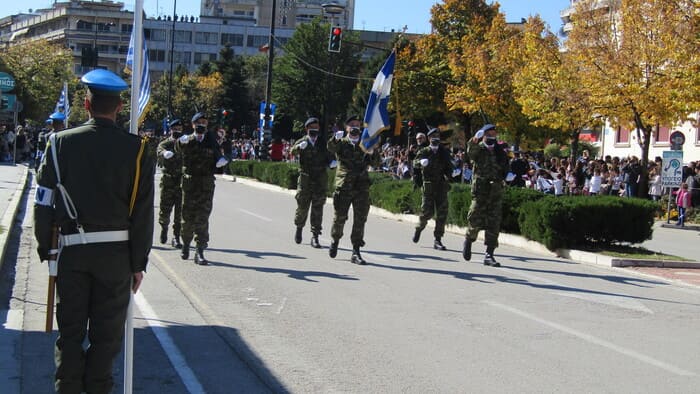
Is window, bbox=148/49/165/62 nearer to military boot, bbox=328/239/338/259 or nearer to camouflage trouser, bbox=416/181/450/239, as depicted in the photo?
camouflage trouser, bbox=416/181/450/239

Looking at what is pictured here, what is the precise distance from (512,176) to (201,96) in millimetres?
74157


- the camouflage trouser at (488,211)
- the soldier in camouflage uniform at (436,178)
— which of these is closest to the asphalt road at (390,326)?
the camouflage trouser at (488,211)

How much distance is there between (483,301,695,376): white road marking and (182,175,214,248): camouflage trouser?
4128 mm

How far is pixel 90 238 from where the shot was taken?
485 centimetres

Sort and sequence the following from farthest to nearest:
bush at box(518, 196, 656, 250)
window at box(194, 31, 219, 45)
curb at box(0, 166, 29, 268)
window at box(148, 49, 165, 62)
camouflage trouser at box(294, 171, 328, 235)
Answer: window at box(194, 31, 219, 45) → window at box(148, 49, 165, 62) → bush at box(518, 196, 656, 250) → camouflage trouser at box(294, 171, 328, 235) → curb at box(0, 166, 29, 268)

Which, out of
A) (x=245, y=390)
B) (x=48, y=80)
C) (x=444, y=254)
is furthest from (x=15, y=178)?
(x=48, y=80)

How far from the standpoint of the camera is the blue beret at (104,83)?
16.2ft

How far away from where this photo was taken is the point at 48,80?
6775 centimetres

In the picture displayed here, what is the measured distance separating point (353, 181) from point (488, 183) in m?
1.96

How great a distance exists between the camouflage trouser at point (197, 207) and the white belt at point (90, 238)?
692 cm

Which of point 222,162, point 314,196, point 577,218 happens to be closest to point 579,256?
point 577,218

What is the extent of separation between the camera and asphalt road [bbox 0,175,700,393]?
21.4 ft

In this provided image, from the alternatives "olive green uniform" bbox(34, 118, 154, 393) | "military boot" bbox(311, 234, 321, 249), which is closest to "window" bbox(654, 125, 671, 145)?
"military boot" bbox(311, 234, 321, 249)

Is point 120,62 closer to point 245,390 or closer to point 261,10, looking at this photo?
point 261,10
